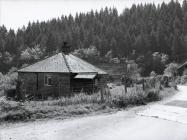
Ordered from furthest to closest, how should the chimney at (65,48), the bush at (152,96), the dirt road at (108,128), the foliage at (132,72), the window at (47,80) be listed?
1. the foliage at (132,72)
2. the chimney at (65,48)
3. the window at (47,80)
4. the bush at (152,96)
5. the dirt road at (108,128)

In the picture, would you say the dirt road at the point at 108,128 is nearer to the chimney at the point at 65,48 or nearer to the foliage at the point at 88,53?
the chimney at the point at 65,48

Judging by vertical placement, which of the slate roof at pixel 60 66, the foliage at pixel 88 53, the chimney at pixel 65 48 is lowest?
the slate roof at pixel 60 66

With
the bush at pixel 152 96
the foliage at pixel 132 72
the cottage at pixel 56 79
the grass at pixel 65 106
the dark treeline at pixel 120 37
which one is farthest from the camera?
the dark treeline at pixel 120 37

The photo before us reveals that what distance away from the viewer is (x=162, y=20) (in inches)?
5202

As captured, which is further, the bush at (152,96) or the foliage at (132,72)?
the foliage at (132,72)

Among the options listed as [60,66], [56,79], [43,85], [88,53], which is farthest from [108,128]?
[88,53]

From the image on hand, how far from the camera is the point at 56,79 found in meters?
28.9

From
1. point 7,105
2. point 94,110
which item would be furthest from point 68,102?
point 7,105

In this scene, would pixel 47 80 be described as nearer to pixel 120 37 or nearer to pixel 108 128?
pixel 108 128

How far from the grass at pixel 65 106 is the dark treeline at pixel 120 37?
78555 mm

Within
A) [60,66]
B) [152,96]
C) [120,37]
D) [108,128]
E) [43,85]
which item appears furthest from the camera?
[120,37]

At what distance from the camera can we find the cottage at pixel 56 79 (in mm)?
28375

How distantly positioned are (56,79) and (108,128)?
61.2ft

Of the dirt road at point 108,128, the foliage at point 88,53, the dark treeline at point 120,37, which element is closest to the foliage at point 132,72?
the dark treeline at point 120,37
